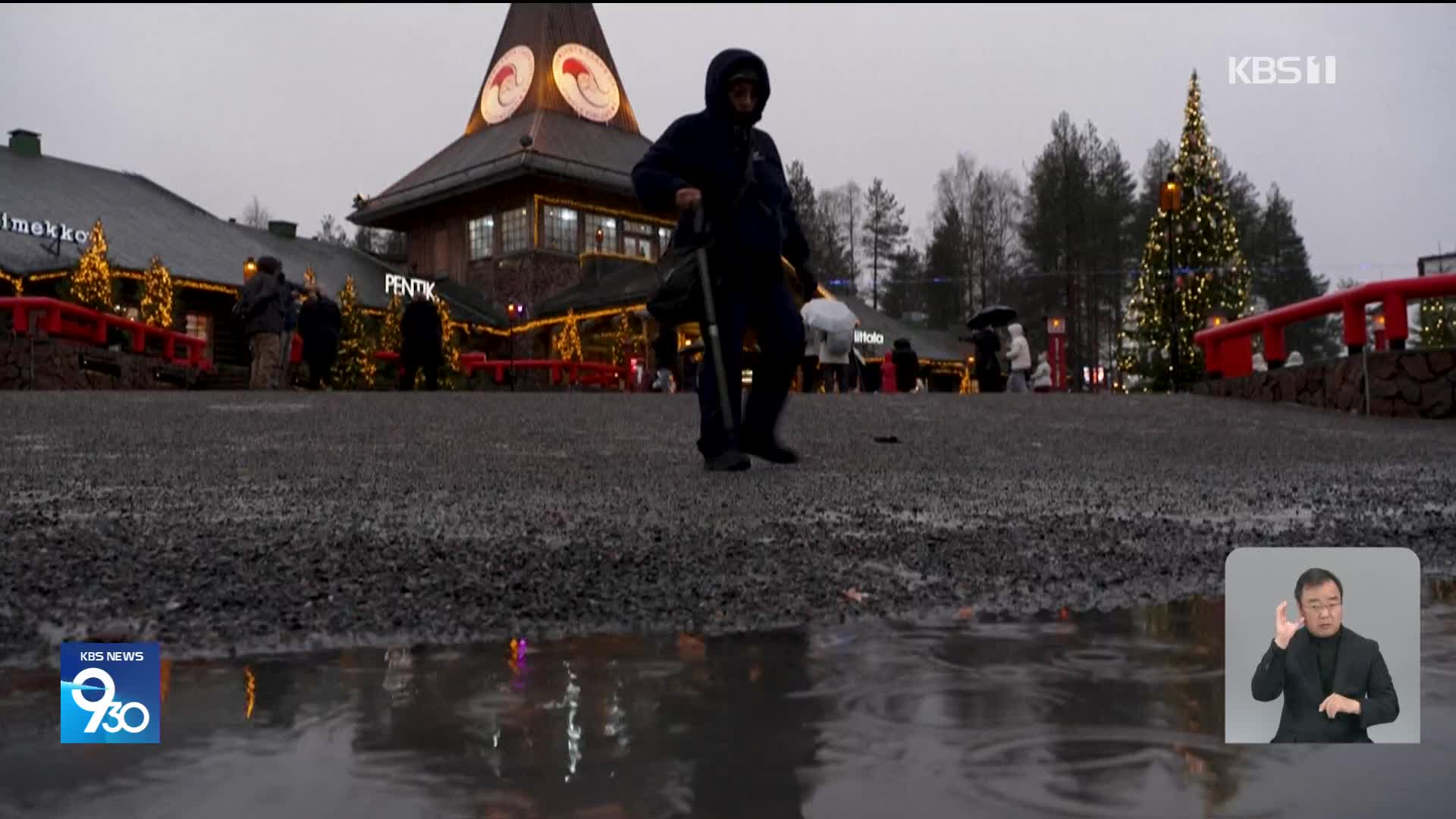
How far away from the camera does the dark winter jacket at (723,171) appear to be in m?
5.16

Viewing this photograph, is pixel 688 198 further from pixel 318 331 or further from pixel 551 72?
pixel 551 72

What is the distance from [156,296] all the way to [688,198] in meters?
23.1

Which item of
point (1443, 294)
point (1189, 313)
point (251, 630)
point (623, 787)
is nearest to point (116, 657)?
point (251, 630)

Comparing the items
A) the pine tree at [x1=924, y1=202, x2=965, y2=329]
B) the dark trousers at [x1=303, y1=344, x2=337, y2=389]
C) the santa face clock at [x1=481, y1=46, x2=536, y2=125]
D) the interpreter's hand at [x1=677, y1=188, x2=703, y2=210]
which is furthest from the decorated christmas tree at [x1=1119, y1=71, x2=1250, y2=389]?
the interpreter's hand at [x1=677, y1=188, x2=703, y2=210]

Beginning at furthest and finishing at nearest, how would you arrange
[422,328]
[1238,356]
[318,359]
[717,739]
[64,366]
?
1. [422,328]
2. [318,359]
3. [64,366]
4. [1238,356]
5. [717,739]

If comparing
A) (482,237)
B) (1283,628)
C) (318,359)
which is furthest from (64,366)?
(482,237)

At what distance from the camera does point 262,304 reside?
15.3 m

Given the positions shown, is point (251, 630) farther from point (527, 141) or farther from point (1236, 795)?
point (527, 141)

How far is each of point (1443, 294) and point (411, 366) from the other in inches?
534

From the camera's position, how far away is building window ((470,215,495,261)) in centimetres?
3509

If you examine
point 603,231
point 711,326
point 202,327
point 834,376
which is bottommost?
point 711,326

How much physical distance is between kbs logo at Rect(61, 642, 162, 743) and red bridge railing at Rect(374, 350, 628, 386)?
78.2ft

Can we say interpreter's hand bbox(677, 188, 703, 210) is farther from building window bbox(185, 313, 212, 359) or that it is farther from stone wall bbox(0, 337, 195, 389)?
building window bbox(185, 313, 212, 359)

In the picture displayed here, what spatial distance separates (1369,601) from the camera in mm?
1333
